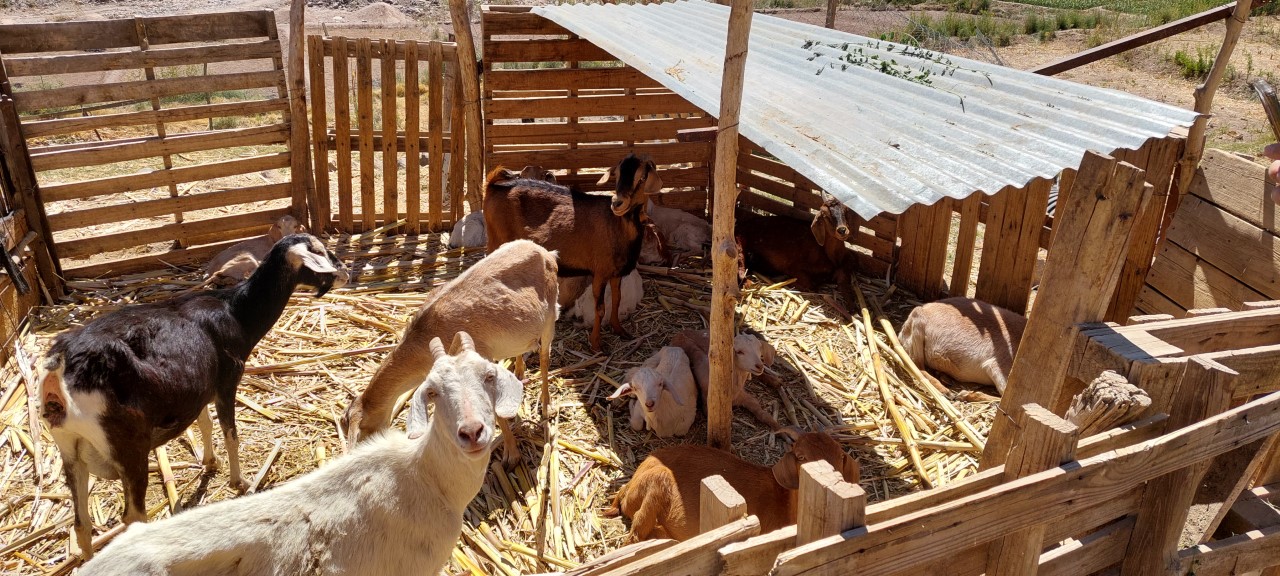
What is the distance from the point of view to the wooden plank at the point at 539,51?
28.9 ft

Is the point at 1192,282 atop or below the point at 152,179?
atop

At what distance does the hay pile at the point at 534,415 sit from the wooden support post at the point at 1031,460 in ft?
8.02

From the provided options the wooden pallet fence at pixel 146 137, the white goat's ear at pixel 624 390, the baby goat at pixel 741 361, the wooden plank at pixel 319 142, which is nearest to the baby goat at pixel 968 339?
the baby goat at pixel 741 361

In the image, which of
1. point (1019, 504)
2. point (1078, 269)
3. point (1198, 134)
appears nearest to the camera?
point (1019, 504)

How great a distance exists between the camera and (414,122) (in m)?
9.46

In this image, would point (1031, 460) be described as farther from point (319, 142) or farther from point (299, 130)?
point (319, 142)

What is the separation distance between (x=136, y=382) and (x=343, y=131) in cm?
553

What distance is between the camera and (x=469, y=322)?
5.56 m

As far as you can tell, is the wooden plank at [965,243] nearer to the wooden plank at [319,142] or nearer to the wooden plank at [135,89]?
the wooden plank at [319,142]

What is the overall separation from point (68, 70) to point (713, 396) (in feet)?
23.3

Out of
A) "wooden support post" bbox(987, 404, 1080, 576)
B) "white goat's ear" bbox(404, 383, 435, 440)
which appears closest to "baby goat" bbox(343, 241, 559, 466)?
"white goat's ear" bbox(404, 383, 435, 440)

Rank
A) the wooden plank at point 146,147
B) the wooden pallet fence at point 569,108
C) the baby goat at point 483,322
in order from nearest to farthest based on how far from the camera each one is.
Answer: the baby goat at point 483,322
the wooden plank at point 146,147
the wooden pallet fence at point 569,108

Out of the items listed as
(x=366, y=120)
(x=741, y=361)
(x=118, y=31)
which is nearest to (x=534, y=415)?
(x=741, y=361)

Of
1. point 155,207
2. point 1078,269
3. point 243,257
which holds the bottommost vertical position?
point 243,257
